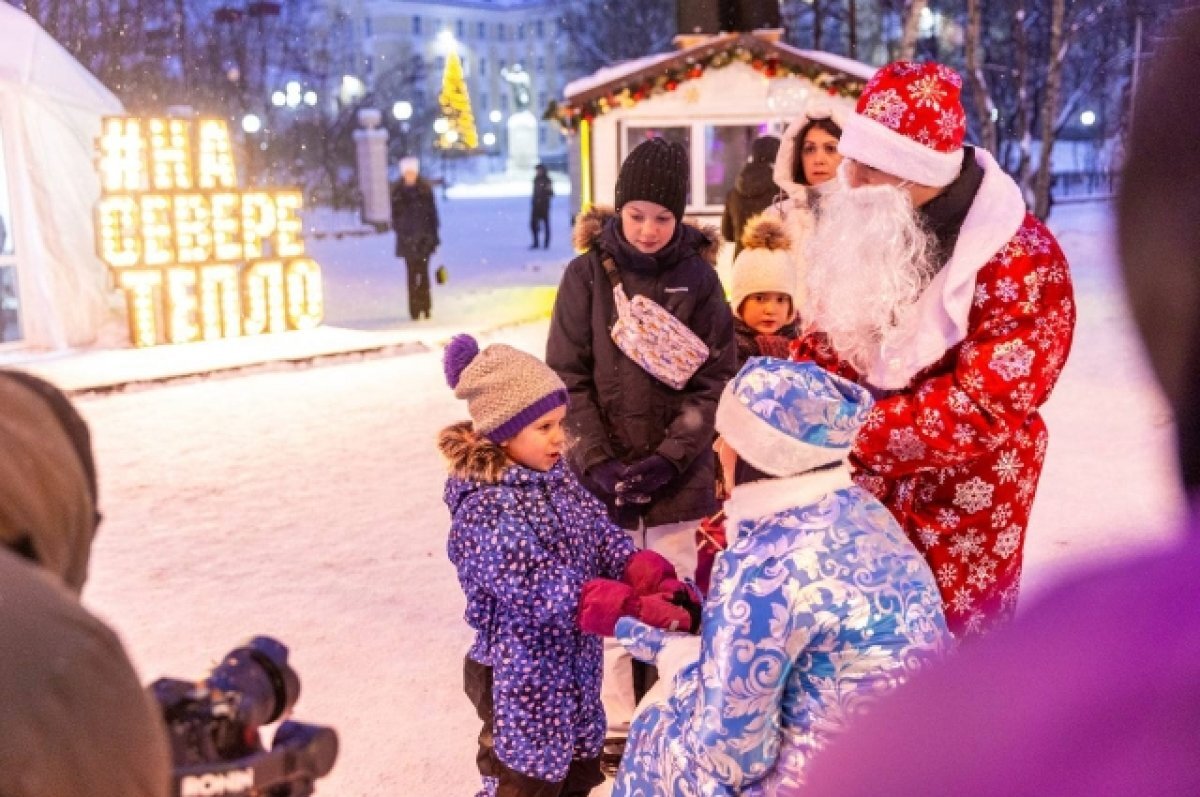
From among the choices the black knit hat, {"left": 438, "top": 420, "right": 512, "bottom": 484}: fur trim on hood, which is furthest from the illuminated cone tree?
{"left": 438, "top": 420, "right": 512, "bottom": 484}: fur trim on hood

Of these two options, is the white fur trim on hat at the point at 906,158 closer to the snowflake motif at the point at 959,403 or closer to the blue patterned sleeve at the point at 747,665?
the snowflake motif at the point at 959,403

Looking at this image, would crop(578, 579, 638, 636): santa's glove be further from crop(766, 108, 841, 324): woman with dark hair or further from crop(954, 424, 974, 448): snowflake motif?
crop(766, 108, 841, 324): woman with dark hair

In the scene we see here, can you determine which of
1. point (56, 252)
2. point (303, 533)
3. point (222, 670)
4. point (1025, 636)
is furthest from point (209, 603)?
point (56, 252)

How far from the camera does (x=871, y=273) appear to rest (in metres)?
2.57

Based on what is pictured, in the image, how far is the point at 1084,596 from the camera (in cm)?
62

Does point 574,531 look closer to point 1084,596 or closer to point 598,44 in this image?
point 1084,596

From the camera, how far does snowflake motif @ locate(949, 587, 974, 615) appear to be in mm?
2609

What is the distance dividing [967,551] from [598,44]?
45.3 m

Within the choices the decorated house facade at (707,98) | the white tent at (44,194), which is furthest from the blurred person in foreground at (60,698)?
the decorated house facade at (707,98)

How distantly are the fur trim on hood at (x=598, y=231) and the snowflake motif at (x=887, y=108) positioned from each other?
125 cm

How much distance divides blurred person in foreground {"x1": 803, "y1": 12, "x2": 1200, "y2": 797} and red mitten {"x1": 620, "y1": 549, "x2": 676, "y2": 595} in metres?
2.13

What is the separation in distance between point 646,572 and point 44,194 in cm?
1068

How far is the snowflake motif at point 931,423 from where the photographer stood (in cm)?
246

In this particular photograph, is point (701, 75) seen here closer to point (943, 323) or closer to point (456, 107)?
point (943, 323)
